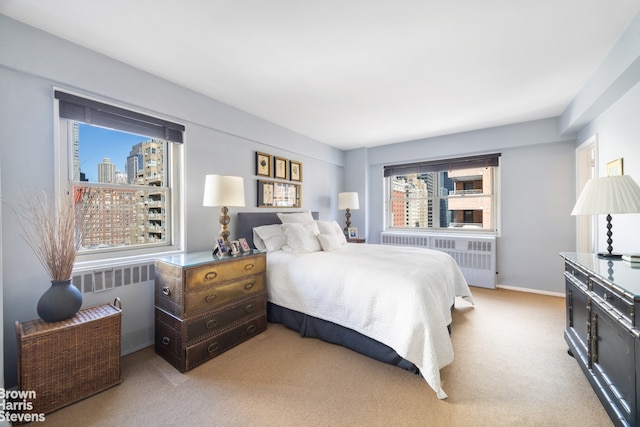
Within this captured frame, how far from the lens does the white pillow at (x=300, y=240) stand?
10.1 feet

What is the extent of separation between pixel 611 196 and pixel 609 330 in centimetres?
97

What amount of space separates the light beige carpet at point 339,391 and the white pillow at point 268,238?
1075 millimetres

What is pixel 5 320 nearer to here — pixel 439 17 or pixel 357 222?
pixel 439 17

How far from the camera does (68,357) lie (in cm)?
163

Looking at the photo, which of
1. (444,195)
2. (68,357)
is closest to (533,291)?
(444,195)

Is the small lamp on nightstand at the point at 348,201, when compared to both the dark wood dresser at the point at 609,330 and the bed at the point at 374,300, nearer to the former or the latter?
the bed at the point at 374,300

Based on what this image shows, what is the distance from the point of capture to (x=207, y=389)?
180cm

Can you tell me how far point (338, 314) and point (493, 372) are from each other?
1.25 meters

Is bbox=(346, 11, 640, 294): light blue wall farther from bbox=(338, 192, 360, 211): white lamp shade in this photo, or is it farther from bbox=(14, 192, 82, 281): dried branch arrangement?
bbox=(14, 192, 82, 281): dried branch arrangement

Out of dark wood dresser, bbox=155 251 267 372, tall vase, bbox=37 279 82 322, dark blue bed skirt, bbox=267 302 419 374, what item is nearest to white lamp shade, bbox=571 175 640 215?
dark blue bed skirt, bbox=267 302 419 374

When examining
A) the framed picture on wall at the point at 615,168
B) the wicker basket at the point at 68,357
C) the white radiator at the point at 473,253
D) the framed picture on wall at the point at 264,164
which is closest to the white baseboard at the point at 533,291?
the white radiator at the point at 473,253

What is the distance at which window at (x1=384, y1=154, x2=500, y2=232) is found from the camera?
4.40 metres

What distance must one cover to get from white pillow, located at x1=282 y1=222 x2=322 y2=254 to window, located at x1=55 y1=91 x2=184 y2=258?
1.21 meters

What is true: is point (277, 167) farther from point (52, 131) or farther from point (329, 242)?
point (52, 131)
